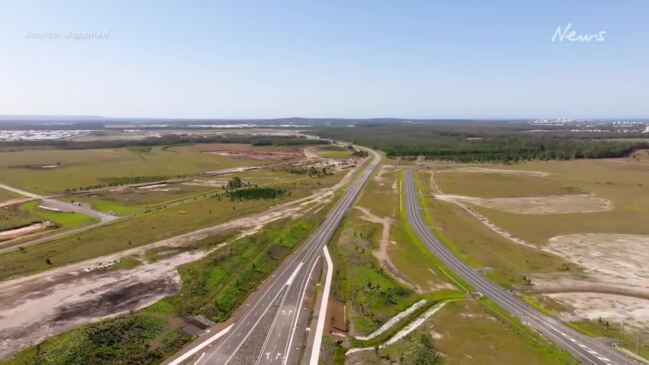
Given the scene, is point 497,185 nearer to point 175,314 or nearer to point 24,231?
point 175,314

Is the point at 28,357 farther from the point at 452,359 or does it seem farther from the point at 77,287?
the point at 452,359

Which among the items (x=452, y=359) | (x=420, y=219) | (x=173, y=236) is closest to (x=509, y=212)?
(x=420, y=219)

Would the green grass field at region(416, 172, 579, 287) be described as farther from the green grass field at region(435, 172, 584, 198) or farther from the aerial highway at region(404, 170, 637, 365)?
the green grass field at region(435, 172, 584, 198)

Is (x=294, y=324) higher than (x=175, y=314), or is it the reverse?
(x=175, y=314)

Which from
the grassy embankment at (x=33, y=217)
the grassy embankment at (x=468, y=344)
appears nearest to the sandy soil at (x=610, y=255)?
the grassy embankment at (x=468, y=344)

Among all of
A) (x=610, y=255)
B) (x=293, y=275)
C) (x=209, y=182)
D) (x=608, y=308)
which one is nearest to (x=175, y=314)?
(x=293, y=275)

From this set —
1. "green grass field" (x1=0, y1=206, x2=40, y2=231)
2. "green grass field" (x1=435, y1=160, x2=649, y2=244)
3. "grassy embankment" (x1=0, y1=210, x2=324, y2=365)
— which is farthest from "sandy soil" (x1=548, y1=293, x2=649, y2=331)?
"green grass field" (x1=0, y1=206, x2=40, y2=231)

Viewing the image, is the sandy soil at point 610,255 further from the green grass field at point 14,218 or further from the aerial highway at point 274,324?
the green grass field at point 14,218
